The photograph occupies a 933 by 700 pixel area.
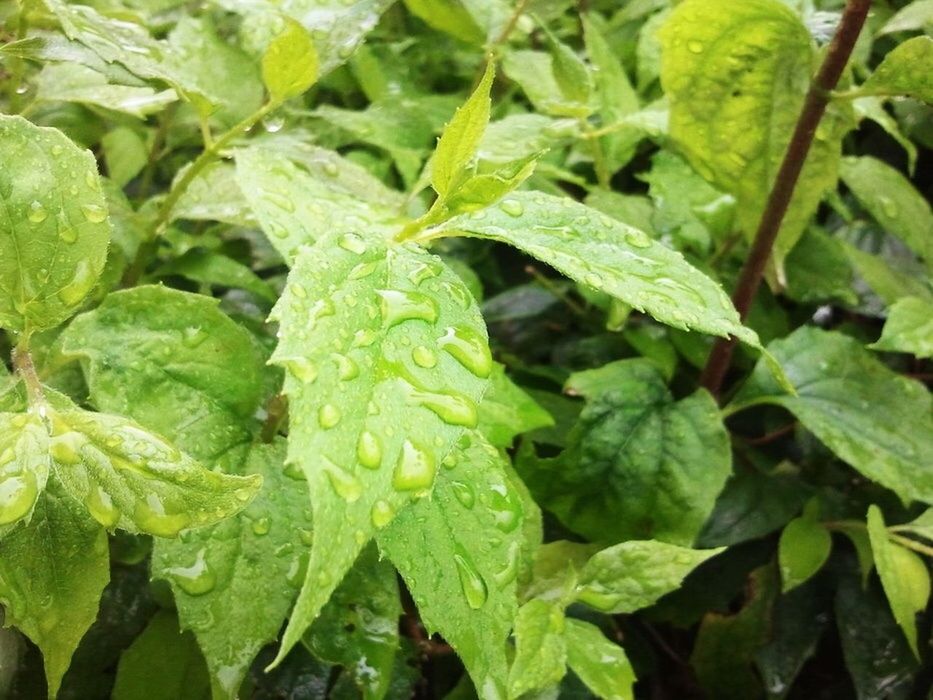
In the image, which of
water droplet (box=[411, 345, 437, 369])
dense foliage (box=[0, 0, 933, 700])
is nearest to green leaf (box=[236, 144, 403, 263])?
dense foliage (box=[0, 0, 933, 700])

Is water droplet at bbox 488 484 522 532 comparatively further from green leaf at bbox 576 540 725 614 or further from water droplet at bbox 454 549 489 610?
green leaf at bbox 576 540 725 614

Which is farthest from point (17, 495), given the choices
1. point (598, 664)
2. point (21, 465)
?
point (598, 664)

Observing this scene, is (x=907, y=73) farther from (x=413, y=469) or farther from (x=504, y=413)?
(x=413, y=469)

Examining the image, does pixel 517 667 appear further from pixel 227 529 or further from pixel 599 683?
pixel 227 529

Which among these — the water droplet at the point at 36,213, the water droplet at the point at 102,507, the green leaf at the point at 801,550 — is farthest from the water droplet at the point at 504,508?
the green leaf at the point at 801,550

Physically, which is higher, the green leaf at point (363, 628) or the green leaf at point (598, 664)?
the green leaf at point (363, 628)

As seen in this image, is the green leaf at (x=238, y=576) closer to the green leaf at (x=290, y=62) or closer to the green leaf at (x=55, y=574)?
the green leaf at (x=55, y=574)

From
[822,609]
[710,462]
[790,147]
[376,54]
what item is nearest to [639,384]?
[710,462]
